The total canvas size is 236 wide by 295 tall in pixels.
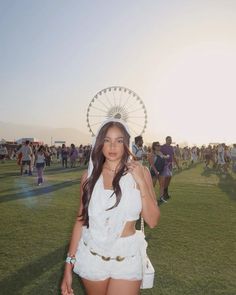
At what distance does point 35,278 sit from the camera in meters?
5.14

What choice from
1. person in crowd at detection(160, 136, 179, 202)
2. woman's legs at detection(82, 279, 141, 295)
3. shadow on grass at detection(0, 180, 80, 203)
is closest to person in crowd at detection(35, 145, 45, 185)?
shadow on grass at detection(0, 180, 80, 203)

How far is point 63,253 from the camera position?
6.30m

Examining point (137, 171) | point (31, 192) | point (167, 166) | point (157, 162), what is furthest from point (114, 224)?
point (31, 192)

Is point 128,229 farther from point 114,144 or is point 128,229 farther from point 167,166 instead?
point 167,166

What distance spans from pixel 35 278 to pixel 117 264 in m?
2.96

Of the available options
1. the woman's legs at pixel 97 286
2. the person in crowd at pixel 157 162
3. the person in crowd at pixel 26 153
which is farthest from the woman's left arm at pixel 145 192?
the person in crowd at pixel 26 153

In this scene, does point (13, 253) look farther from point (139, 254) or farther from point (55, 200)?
point (55, 200)

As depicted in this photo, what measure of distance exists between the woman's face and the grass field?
2.69m

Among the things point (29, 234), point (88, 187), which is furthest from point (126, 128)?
point (29, 234)

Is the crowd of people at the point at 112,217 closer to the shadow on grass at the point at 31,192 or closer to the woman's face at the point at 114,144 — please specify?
the woman's face at the point at 114,144

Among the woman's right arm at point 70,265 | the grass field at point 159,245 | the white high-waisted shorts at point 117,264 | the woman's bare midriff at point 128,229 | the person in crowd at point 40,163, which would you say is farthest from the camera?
the person in crowd at point 40,163

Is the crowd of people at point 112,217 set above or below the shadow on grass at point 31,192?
above

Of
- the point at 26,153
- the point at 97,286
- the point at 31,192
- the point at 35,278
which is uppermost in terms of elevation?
the point at 26,153

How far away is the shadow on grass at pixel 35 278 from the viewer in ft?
15.7
